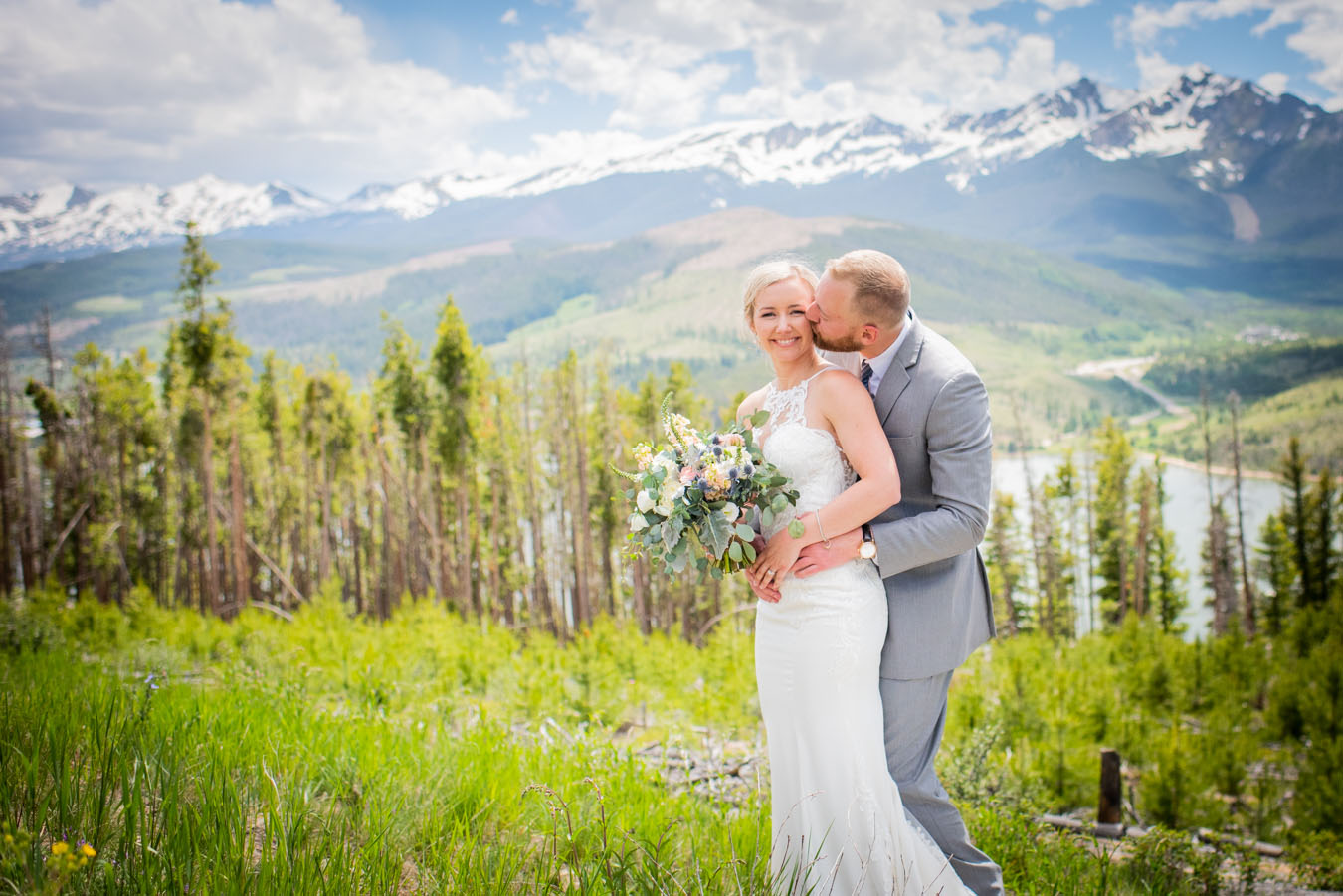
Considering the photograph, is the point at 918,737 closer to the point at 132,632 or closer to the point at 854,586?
the point at 854,586

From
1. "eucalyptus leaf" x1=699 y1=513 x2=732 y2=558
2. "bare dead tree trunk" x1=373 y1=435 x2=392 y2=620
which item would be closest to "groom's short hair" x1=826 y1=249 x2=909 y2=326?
"eucalyptus leaf" x1=699 y1=513 x2=732 y2=558

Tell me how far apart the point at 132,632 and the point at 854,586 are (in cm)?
1175

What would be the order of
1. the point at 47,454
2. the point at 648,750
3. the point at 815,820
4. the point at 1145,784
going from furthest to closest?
the point at 47,454
the point at 1145,784
the point at 648,750
the point at 815,820

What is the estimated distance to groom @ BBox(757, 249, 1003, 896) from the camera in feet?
8.59

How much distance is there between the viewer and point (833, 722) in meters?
2.71

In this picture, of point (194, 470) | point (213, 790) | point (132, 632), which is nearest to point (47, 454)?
point (194, 470)

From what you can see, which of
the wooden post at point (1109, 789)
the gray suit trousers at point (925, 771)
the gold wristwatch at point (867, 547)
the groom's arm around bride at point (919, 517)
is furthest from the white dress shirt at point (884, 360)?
the wooden post at point (1109, 789)

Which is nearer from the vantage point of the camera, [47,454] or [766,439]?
[766,439]

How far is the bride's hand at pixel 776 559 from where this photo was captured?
270cm

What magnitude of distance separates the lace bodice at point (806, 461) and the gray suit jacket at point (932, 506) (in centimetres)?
20

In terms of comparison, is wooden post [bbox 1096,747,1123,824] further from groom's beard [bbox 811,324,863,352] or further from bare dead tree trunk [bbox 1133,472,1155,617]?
bare dead tree trunk [bbox 1133,472,1155,617]

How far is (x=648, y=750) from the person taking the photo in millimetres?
7082

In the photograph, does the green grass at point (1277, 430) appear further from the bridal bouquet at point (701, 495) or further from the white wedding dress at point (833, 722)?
the bridal bouquet at point (701, 495)

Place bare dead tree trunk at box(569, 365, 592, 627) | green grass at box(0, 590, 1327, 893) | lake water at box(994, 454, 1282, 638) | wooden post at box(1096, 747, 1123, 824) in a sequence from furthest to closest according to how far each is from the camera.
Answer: lake water at box(994, 454, 1282, 638) → bare dead tree trunk at box(569, 365, 592, 627) → wooden post at box(1096, 747, 1123, 824) → green grass at box(0, 590, 1327, 893)
